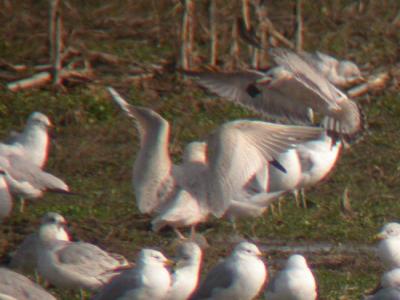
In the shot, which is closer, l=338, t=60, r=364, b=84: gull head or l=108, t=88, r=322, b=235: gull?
l=108, t=88, r=322, b=235: gull

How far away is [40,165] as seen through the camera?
485 inches

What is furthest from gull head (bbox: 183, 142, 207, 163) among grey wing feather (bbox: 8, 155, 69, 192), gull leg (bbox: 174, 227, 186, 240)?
grey wing feather (bbox: 8, 155, 69, 192)

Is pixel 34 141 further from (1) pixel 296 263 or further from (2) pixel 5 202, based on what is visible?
(1) pixel 296 263

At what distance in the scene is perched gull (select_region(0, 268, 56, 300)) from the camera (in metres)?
7.22

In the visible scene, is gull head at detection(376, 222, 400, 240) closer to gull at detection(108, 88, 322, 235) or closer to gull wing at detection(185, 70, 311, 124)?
gull at detection(108, 88, 322, 235)

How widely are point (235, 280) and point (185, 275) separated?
1.03ft

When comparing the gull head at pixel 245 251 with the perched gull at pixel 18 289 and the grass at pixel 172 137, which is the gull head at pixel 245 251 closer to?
the grass at pixel 172 137

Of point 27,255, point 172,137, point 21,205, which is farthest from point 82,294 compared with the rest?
point 172,137

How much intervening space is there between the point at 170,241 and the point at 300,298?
2417 millimetres

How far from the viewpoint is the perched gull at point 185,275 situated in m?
8.11

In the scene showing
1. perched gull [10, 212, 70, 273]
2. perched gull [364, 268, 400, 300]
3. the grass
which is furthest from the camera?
the grass

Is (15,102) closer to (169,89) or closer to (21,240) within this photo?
(169,89)

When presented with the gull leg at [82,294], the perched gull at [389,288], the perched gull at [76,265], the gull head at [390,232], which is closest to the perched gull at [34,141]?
the perched gull at [76,265]

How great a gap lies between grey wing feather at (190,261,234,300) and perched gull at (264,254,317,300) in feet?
1.02
